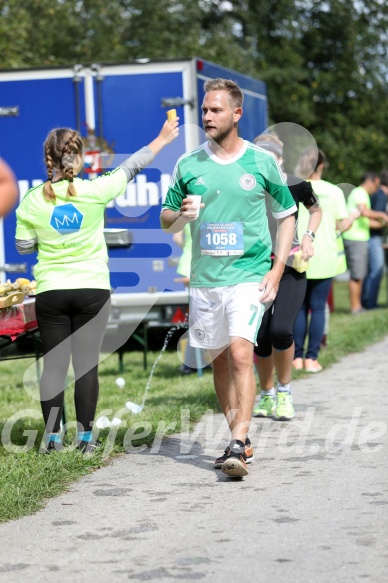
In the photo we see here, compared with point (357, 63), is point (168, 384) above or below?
below

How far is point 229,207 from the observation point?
625 cm

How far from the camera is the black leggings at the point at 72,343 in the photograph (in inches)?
267

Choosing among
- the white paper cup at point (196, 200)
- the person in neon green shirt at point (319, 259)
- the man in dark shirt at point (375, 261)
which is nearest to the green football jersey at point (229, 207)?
the white paper cup at point (196, 200)

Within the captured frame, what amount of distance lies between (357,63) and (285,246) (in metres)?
28.4

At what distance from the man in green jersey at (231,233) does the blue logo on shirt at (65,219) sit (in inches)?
21.7

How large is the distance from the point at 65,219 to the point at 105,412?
221cm

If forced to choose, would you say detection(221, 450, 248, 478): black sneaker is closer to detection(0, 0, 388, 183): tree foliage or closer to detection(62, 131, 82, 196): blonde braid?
detection(62, 131, 82, 196): blonde braid

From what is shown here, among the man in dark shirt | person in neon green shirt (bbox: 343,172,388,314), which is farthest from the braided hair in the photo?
the man in dark shirt

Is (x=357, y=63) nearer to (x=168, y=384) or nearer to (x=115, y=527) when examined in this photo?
(x=168, y=384)

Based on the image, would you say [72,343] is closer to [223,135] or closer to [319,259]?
[223,135]

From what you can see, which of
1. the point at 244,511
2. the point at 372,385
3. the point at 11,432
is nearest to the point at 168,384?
the point at 372,385

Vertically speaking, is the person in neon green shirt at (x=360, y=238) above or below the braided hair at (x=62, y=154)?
below

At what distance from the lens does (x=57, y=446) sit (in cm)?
688

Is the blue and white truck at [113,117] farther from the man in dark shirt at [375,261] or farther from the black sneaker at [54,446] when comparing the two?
the man in dark shirt at [375,261]
